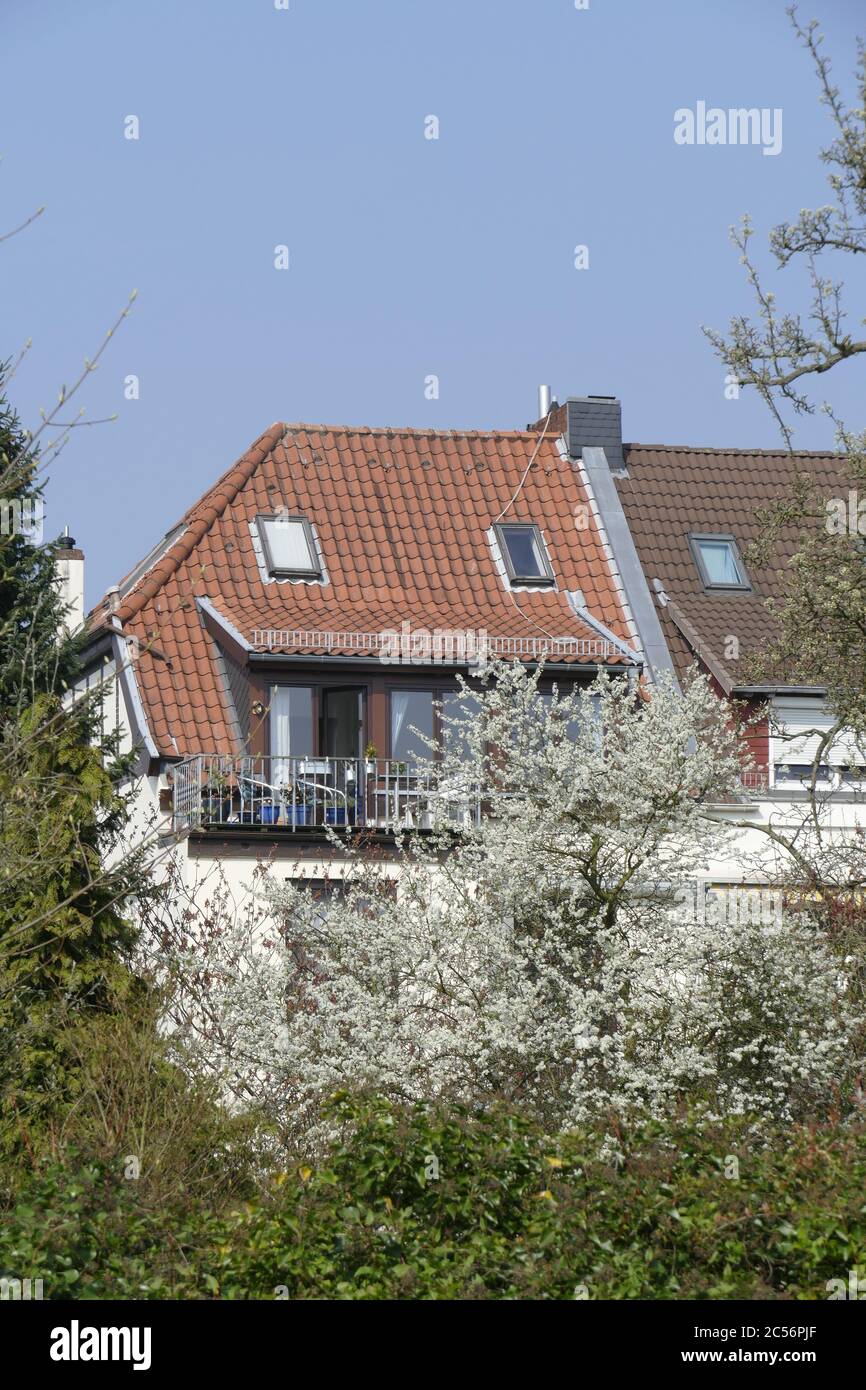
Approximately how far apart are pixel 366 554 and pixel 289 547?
3.47 feet

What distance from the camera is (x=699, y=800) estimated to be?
1277cm

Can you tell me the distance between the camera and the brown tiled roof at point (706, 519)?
84.9 ft

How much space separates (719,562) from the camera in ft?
90.0

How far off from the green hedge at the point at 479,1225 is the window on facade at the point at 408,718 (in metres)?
14.3

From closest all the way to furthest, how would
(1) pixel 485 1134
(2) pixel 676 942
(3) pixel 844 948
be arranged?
1. (1) pixel 485 1134
2. (2) pixel 676 942
3. (3) pixel 844 948

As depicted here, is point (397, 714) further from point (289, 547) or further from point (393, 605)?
point (289, 547)

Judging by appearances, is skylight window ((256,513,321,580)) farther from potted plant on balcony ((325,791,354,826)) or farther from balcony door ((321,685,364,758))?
potted plant on balcony ((325,791,354,826))

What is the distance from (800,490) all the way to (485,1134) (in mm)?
7313

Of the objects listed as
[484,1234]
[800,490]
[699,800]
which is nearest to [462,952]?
[699,800]

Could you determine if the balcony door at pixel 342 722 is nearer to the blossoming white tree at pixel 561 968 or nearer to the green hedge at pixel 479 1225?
the blossoming white tree at pixel 561 968

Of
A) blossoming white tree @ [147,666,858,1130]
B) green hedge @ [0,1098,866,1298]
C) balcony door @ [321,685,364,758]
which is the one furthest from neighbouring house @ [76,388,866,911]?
green hedge @ [0,1098,866,1298]

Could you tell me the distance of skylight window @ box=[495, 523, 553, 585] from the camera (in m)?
26.1

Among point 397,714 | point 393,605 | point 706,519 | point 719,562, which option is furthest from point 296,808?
point 706,519
